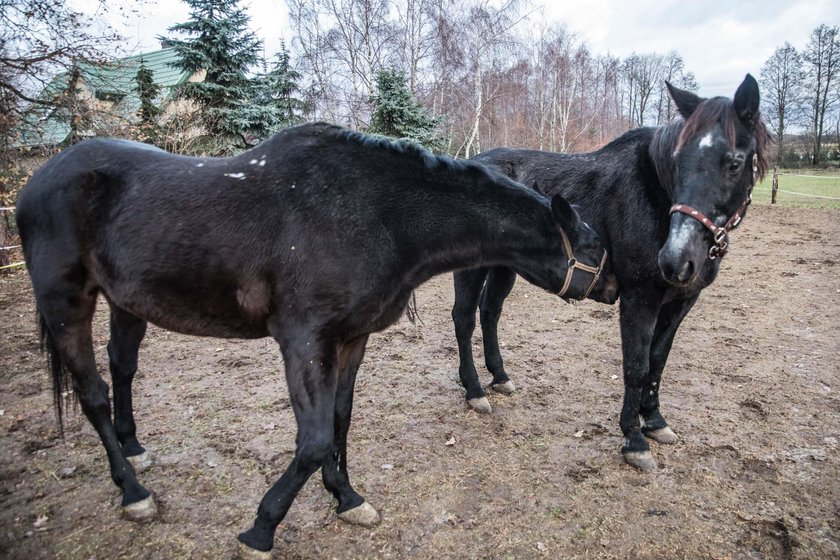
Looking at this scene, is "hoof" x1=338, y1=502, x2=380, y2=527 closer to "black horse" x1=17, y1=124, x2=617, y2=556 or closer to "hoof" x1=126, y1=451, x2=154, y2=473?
"black horse" x1=17, y1=124, x2=617, y2=556

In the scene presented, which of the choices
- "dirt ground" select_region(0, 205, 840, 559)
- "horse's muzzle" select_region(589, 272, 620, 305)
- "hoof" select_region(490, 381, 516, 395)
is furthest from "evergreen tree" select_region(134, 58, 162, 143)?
"horse's muzzle" select_region(589, 272, 620, 305)

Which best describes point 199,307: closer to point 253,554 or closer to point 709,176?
point 253,554

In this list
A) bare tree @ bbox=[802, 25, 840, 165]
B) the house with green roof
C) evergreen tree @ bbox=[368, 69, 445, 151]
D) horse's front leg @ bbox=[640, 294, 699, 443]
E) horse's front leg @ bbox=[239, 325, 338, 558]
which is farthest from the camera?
bare tree @ bbox=[802, 25, 840, 165]

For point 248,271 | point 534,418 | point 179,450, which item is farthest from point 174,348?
point 534,418

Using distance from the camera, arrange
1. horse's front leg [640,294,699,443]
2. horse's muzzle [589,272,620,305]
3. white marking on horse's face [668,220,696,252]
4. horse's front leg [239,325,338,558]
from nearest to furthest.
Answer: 1. horse's front leg [239,325,338,558]
2. white marking on horse's face [668,220,696,252]
3. horse's muzzle [589,272,620,305]
4. horse's front leg [640,294,699,443]

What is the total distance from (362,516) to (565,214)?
1.98m

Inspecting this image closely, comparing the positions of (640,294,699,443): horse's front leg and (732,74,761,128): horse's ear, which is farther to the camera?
(640,294,699,443): horse's front leg

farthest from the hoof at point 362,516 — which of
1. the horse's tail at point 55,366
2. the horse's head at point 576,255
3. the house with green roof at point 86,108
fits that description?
the house with green roof at point 86,108

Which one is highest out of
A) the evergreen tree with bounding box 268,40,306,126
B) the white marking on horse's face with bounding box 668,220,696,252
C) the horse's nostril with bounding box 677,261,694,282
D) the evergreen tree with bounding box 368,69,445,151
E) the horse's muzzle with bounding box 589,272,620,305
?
the evergreen tree with bounding box 268,40,306,126

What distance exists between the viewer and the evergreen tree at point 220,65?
1254 cm

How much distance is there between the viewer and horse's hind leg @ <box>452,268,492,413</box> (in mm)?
3904

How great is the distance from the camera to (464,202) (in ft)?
8.27

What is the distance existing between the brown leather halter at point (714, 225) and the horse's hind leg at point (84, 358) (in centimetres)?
332

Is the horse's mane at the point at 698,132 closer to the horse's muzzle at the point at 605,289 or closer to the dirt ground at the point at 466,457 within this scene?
the horse's muzzle at the point at 605,289
